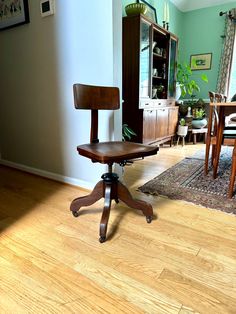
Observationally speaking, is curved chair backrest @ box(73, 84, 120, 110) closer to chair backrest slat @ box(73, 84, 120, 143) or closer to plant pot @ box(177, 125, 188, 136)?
chair backrest slat @ box(73, 84, 120, 143)

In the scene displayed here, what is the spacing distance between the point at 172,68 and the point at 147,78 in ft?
2.69

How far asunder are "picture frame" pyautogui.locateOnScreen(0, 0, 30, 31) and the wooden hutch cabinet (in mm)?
1174

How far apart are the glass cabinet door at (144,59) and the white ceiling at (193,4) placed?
174 cm

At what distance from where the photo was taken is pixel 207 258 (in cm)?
106

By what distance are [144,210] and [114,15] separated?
4.13 feet

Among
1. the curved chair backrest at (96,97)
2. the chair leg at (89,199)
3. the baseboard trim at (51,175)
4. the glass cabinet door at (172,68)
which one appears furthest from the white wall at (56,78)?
the glass cabinet door at (172,68)

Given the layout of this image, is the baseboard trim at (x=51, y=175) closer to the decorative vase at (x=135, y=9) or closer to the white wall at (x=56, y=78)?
the white wall at (x=56, y=78)

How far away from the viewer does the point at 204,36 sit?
4.12 m

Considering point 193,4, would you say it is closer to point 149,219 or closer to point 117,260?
point 149,219

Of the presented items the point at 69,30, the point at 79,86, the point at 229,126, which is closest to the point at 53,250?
the point at 79,86

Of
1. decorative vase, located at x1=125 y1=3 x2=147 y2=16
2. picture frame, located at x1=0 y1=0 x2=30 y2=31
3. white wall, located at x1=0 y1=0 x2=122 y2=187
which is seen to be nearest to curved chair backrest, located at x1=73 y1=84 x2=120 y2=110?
white wall, located at x1=0 y1=0 x2=122 y2=187

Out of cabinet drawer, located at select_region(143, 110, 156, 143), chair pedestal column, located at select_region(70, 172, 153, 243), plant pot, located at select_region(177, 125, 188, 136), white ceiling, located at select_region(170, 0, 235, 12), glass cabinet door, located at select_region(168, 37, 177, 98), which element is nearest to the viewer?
chair pedestal column, located at select_region(70, 172, 153, 243)

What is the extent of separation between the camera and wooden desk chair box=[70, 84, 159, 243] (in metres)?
1.17

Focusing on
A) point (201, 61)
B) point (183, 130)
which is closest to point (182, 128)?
point (183, 130)
